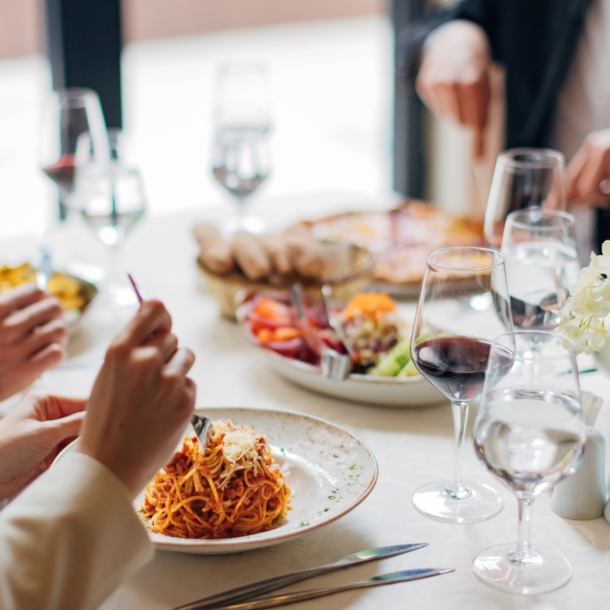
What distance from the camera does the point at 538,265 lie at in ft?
3.30

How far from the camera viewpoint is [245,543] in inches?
28.6

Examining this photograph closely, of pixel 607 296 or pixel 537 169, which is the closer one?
pixel 607 296

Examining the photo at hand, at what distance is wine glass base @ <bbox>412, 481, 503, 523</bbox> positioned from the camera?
0.85 m

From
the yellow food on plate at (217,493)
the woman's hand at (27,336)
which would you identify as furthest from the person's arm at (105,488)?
the woman's hand at (27,336)

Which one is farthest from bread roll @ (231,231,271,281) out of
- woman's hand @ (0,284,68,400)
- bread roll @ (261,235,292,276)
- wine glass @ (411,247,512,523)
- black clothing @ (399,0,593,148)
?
black clothing @ (399,0,593,148)

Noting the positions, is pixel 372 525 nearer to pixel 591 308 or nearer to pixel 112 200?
pixel 591 308

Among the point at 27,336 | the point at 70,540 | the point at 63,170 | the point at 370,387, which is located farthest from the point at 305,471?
the point at 63,170

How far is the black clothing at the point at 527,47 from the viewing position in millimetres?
2137

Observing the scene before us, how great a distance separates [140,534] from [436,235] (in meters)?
1.24

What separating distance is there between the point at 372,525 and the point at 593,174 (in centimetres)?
98

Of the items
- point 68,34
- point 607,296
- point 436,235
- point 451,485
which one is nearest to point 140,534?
point 451,485

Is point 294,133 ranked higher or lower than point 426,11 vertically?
lower

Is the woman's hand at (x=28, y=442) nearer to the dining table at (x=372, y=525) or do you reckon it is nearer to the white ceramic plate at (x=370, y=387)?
the dining table at (x=372, y=525)

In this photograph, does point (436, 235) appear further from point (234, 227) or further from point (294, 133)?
point (294, 133)
